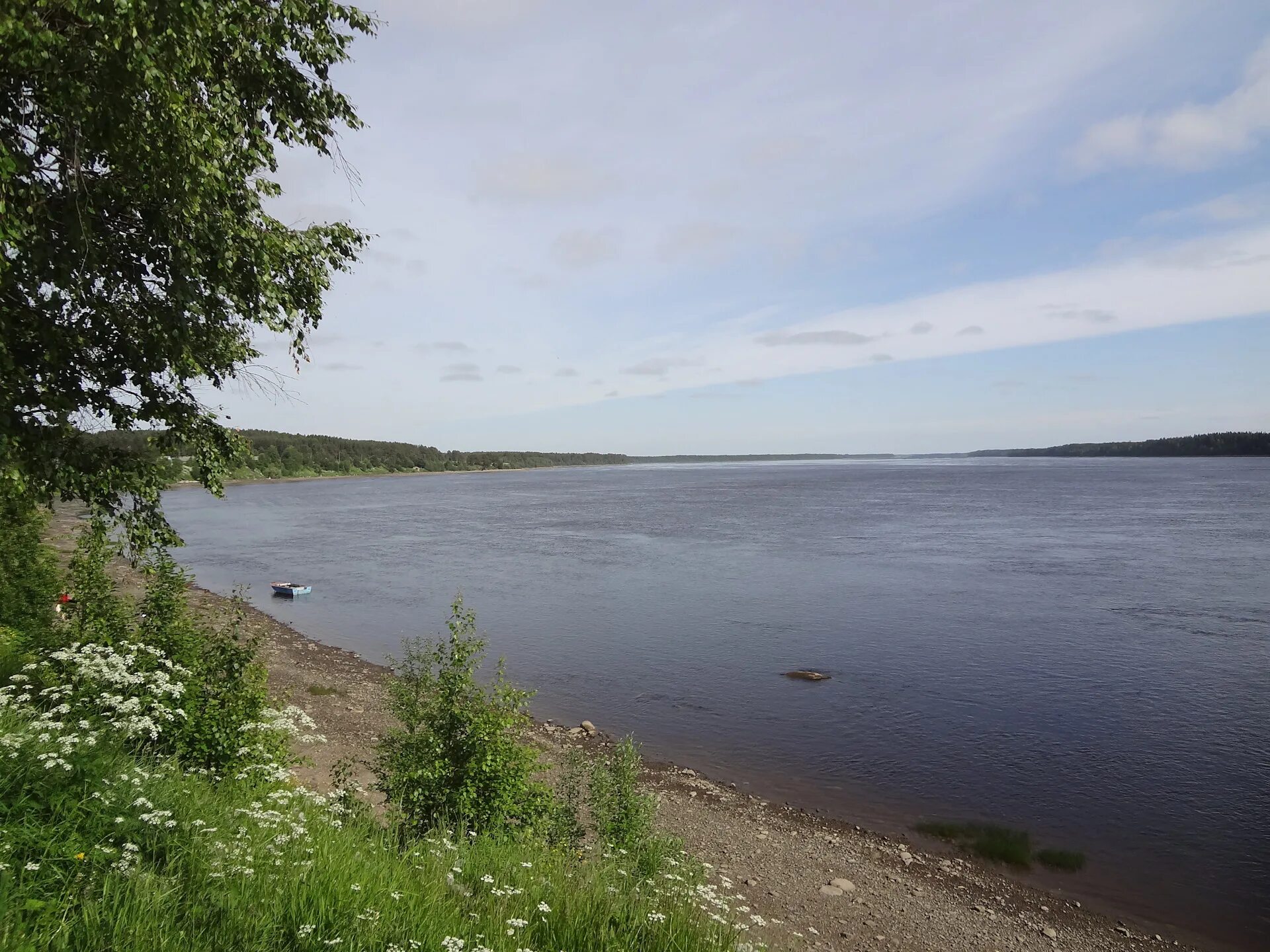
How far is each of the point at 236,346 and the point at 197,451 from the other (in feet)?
5.14

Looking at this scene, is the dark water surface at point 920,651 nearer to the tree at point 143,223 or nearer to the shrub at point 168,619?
the shrub at point 168,619

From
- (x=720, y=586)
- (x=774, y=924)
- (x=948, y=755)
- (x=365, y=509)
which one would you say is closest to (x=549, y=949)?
(x=774, y=924)

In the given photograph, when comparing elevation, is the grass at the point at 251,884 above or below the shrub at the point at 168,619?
below

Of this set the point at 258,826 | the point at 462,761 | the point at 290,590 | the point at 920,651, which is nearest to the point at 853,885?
the point at 462,761

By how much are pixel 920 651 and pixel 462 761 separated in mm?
24068

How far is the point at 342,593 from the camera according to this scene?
4394cm

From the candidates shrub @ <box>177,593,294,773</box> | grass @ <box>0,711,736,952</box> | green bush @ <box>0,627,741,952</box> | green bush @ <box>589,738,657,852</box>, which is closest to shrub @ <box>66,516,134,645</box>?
shrub @ <box>177,593,294,773</box>

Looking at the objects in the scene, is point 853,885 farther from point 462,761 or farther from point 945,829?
point 462,761

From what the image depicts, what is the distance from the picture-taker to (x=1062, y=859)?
15617 millimetres

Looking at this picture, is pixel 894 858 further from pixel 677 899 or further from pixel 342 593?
pixel 342 593

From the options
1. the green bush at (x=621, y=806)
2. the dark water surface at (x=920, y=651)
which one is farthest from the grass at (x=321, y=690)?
the green bush at (x=621, y=806)

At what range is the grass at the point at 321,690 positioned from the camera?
23781 mm

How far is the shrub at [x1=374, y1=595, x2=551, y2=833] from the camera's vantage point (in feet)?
33.0

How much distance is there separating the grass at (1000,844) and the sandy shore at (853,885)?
0.51 meters
